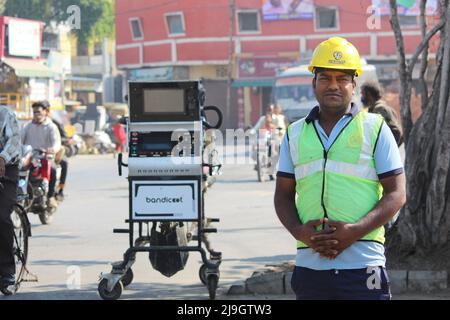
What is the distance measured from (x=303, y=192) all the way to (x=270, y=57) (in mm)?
52766

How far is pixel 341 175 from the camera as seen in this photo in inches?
191

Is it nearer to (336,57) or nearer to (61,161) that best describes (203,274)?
(336,57)

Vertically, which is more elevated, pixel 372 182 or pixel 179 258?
pixel 372 182

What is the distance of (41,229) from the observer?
14914 millimetres

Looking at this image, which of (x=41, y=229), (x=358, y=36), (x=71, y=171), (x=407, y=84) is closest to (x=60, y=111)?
(x=71, y=171)

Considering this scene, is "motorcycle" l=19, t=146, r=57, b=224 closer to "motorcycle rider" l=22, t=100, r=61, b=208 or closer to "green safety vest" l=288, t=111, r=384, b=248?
"motorcycle rider" l=22, t=100, r=61, b=208

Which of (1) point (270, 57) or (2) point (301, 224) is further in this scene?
(1) point (270, 57)

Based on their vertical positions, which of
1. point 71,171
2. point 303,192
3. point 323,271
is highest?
point 303,192

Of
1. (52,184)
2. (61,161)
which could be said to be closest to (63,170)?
(61,161)

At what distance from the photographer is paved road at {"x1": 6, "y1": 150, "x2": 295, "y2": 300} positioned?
963 cm

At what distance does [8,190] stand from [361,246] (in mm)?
4904
